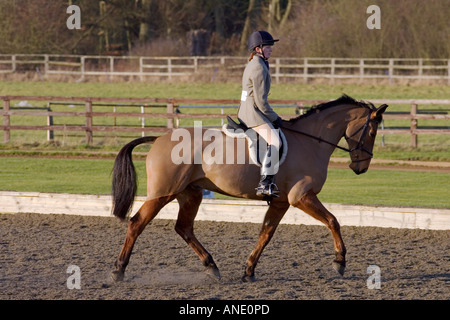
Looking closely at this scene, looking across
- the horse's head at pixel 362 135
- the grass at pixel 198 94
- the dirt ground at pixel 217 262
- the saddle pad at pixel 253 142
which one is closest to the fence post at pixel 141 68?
the grass at pixel 198 94

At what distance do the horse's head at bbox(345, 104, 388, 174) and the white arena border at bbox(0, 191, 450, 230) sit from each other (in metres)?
1.98

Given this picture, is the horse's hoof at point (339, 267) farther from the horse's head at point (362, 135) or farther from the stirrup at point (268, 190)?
the horse's head at point (362, 135)

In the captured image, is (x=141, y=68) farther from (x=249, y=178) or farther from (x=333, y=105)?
(x=249, y=178)

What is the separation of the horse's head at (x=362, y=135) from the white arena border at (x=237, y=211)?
198cm

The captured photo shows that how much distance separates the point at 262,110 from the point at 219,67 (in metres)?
30.7

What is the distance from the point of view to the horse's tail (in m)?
7.14

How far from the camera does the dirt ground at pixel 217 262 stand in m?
6.41

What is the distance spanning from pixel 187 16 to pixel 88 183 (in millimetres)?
33387

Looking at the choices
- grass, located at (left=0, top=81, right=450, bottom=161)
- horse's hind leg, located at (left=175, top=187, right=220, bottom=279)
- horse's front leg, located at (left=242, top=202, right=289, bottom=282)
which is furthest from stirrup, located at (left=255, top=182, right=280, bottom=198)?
grass, located at (left=0, top=81, right=450, bottom=161)

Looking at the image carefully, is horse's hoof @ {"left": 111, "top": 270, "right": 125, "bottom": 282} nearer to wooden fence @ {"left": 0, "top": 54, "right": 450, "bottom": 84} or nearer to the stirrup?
the stirrup

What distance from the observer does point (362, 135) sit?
734 cm
